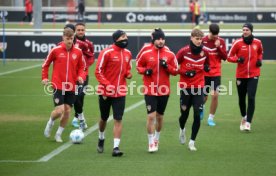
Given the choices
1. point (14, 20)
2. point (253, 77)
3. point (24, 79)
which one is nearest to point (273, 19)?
point (14, 20)

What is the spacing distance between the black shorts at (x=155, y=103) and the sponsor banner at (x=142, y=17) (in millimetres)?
42662

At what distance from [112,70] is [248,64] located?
13.2ft

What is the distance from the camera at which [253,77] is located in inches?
647

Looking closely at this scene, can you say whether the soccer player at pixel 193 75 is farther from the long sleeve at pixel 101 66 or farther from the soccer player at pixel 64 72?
the soccer player at pixel 64 72

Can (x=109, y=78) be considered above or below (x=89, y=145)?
above

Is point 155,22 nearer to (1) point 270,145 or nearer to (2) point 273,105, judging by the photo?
(2) point 273,105

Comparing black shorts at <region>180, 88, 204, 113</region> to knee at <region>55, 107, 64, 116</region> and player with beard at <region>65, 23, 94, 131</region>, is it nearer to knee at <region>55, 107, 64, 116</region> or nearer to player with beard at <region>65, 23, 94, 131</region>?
knee at <region>55, 107, 64, 116</region>

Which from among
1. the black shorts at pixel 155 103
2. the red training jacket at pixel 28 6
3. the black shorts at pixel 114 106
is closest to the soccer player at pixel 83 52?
the black shorts at pixel 114 106

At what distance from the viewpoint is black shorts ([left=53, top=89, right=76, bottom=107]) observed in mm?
14898

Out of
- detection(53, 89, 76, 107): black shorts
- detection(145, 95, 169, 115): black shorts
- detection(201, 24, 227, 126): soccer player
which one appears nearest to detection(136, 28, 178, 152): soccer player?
detection(145, 95, 169, 115): black shorts

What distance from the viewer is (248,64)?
54.2ft

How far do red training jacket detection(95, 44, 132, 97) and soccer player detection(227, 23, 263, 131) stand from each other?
358cm

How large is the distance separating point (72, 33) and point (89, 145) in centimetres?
222

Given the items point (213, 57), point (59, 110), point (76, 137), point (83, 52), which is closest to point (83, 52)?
point (83, 52)
